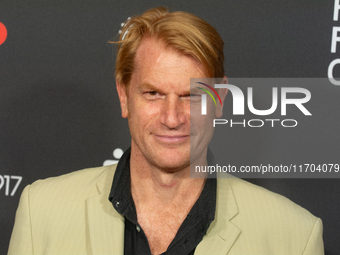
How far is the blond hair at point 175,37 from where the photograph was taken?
5.26ft

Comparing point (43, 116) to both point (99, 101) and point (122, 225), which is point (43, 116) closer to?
point (99, 101)

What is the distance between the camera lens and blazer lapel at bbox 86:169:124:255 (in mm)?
1580

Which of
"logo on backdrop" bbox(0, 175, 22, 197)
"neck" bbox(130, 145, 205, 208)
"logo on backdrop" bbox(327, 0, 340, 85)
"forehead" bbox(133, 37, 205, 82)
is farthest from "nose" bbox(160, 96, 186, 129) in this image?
"logo on backdrop" bbox(0, 175, 22, 197)

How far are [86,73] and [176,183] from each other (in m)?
1.01

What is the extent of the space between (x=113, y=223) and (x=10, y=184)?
3.66ft

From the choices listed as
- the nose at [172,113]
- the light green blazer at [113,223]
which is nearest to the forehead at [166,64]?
the nose at [172,113]

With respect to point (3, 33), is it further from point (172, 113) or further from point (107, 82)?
point (172, 113)

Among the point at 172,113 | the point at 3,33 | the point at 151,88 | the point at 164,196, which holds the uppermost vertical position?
the point at 3,33

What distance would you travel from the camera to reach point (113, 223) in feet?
5.33

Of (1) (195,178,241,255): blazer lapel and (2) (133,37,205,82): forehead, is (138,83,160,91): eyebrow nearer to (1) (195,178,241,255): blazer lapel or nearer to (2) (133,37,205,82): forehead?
(2) (133,37,205,82): forehead

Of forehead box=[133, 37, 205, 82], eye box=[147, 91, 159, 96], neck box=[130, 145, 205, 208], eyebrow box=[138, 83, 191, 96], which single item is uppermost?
forehead box=[133, 37, 205, 82]

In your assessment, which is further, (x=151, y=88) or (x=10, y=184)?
(x=10, y=184)

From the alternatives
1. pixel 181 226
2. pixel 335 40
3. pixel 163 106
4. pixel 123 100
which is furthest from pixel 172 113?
pixel 335 40

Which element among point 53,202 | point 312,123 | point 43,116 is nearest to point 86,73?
point 43,116
